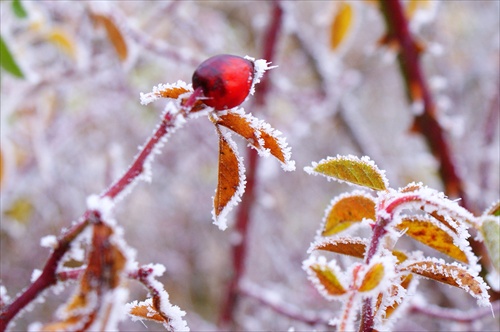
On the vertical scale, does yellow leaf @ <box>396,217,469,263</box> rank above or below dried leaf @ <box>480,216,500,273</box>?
above

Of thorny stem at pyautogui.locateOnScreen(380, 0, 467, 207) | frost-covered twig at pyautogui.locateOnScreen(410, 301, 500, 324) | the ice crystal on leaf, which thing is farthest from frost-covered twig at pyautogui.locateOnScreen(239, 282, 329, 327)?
the ice crystal on leaf

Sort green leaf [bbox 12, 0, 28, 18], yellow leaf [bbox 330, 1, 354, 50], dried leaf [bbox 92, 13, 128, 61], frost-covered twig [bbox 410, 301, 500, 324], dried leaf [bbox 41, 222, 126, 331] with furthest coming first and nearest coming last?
1. yellow leaf [bbox 330, 1, 354, 50]
2. dried leaf [bbox 92, 13, 128, 61]
3. green leaf [bbox 12, 0, 28, 18]
4. frost-covered twig [bbox 410, 301, 500, 324]
5. dried leaf [bbox 41, 222, 126, 331]

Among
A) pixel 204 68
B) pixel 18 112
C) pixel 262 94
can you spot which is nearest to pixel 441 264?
pixel 204 68

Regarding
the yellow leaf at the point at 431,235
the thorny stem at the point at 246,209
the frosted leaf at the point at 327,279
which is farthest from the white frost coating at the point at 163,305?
the thorny stem at the point at 246,209

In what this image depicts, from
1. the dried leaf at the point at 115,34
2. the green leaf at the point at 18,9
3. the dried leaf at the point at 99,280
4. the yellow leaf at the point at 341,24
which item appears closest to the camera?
the dried leaf at the point at 99,280

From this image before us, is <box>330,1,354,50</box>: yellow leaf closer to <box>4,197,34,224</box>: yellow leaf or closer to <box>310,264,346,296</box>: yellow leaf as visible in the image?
<box>310,264,346,296</box>: yellow leaf

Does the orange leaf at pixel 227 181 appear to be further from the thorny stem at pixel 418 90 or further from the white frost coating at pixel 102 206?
the thorny stem at pixel 418 90

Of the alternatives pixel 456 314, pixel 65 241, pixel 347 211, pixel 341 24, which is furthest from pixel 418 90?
pixel 65 241
